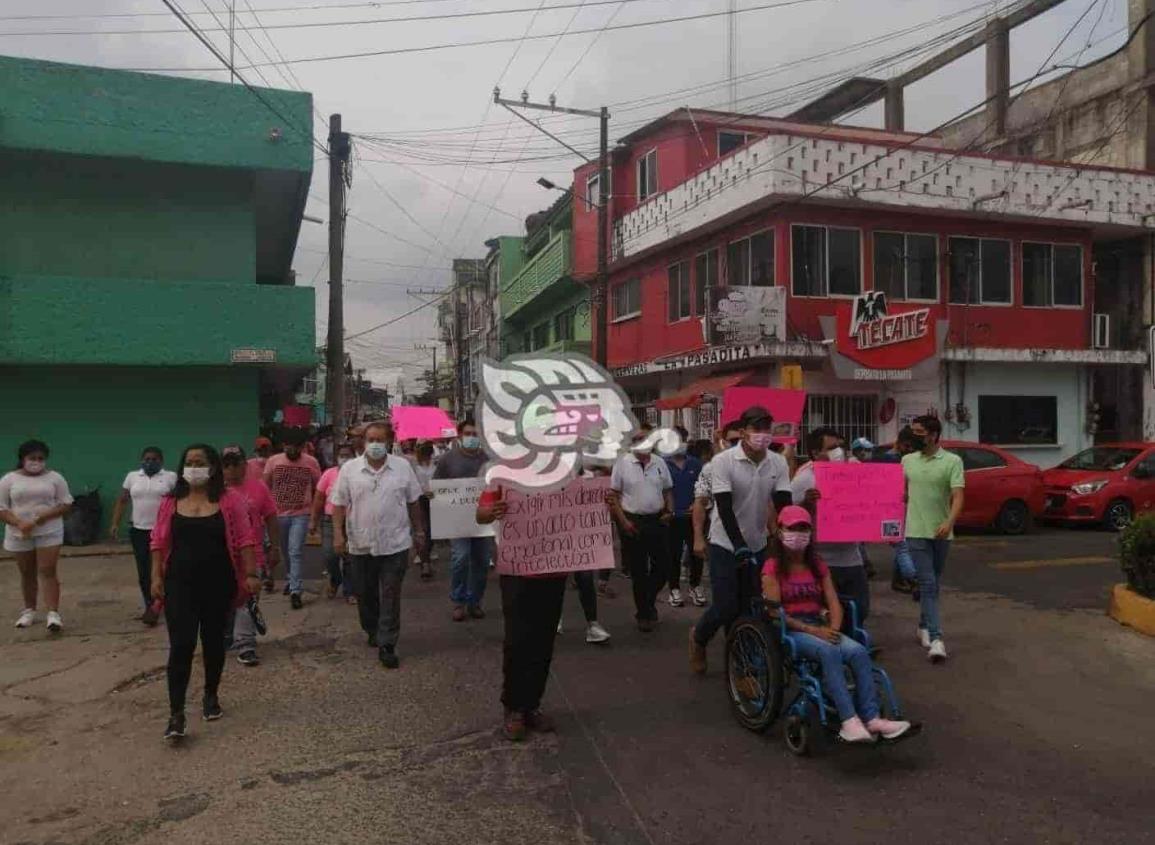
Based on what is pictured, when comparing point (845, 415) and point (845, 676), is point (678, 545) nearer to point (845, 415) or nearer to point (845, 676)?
point (845, 676)

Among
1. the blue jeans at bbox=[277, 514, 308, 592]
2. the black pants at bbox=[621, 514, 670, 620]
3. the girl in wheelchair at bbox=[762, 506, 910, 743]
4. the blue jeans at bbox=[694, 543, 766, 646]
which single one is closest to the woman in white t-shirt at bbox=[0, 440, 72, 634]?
the blue jeans at bbox=[277, 514, 308, 592]

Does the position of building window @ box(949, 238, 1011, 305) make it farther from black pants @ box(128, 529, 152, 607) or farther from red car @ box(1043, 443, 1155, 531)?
black pants @ box(128, 529, 152, 607)

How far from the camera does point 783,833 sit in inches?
144

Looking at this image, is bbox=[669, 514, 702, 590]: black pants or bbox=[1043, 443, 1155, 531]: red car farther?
bbox=[1043, 443, 1155, 531]: red car

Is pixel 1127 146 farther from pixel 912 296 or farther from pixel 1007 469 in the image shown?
pixel 1007 469

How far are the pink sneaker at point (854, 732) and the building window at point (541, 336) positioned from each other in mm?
29059

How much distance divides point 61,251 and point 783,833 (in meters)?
13.8

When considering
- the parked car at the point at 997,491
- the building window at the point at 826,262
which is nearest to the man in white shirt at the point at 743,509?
the parked car at the point at 997,491

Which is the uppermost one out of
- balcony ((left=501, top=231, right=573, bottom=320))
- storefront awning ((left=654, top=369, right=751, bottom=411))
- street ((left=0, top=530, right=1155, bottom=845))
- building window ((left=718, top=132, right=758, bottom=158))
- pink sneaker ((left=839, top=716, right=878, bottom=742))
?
building window ((left=718, top=132, right=758, bottom=158))

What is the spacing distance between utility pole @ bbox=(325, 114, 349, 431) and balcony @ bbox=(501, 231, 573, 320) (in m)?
12.9

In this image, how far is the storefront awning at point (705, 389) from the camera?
17.7m

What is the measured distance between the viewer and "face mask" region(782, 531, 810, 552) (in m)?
4.82

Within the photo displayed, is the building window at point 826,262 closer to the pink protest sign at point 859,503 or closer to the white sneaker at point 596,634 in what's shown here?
the pink protest sign at point 859,503

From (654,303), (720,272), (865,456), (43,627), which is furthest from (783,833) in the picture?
(654,303)
